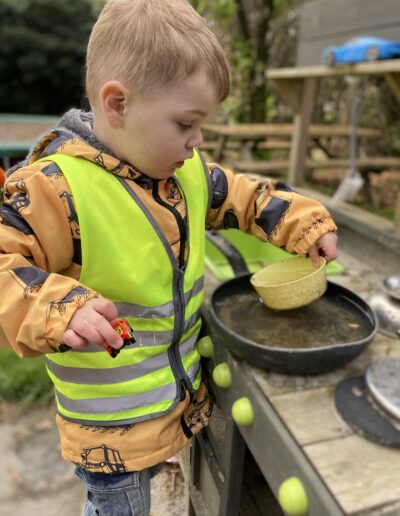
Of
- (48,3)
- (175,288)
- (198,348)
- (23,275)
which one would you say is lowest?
(198,348)

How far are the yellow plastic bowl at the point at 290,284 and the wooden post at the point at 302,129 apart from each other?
208 cm

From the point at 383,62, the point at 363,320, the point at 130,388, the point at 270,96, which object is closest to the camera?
the point at 130,388

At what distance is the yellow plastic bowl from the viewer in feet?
3.53

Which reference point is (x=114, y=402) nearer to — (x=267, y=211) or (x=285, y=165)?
(x=267, y=211)

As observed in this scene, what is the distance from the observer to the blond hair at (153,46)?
0.86 meters

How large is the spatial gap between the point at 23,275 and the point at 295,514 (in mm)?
579

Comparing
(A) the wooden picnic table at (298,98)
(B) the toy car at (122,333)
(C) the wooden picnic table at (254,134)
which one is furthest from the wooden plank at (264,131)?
(B) the toy car at (122,333)

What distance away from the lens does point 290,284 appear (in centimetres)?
107

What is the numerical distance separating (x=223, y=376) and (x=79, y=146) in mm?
581

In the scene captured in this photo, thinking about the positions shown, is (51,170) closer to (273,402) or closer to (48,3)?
(273,402)

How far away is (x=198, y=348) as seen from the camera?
49.6 inches

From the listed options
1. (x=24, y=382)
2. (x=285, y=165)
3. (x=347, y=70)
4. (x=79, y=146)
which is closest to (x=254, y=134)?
(x=285, y=165)

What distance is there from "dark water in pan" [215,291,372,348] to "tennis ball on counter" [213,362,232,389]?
87 mm

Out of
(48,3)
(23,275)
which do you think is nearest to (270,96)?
(23,275)
